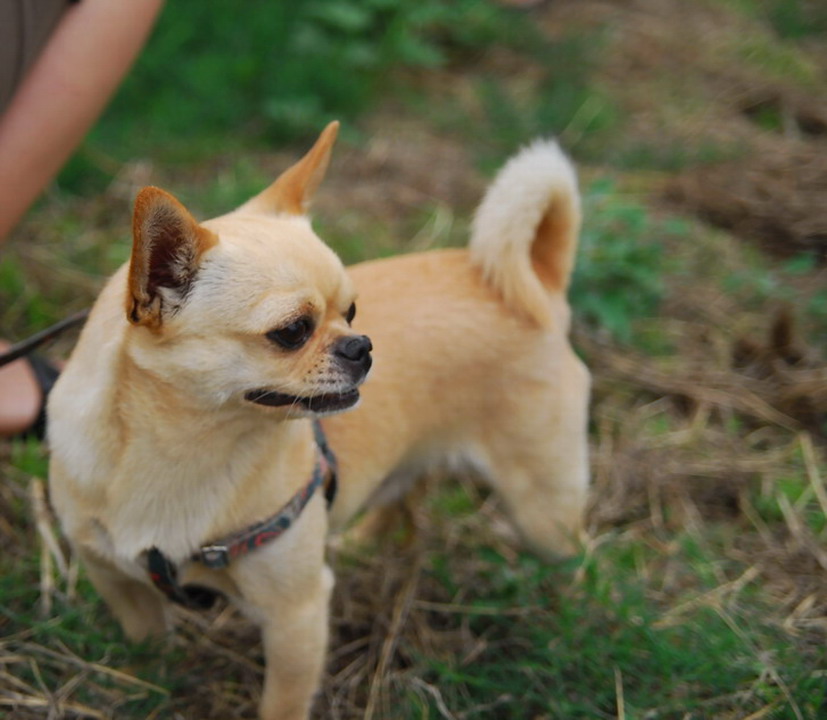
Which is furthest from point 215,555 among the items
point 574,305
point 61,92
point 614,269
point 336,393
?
point 614,269

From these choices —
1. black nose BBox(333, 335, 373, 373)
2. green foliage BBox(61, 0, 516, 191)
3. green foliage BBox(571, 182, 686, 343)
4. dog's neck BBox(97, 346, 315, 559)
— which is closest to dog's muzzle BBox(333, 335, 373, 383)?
black nose BBox(333, 335, 373, 373)

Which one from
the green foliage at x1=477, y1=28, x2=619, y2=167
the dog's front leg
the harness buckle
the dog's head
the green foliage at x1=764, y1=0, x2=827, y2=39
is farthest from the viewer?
the green foliage at x1=764, y1=0, x2=827, y2=39

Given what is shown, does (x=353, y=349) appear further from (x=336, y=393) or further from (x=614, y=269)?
(x=614, y=269)

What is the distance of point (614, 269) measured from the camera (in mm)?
3373

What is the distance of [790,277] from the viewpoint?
149 inches

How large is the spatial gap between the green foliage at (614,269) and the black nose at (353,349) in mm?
1746

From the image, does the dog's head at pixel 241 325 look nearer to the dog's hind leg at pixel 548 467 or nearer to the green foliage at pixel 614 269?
the dog's hind leg at pixel 548 467

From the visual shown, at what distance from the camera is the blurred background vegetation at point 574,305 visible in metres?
2.19

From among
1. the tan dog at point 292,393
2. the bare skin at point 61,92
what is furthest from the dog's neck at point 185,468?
the bare skin at point 61,92

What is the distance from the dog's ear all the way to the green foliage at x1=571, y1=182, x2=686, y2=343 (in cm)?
195

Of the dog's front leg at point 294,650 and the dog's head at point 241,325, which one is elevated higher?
the dog's head at point 241,325

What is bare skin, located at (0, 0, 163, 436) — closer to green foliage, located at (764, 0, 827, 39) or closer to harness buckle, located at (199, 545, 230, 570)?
harness buckle, located at (199, 545, 230, 570)

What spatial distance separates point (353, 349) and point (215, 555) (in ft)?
1.62

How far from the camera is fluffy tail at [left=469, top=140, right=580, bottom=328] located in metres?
2.25
